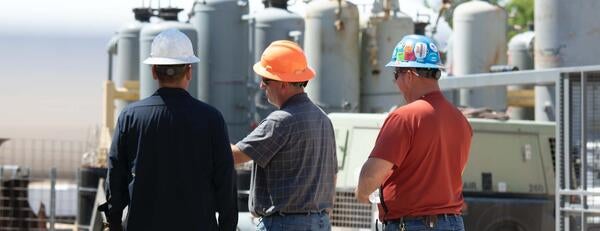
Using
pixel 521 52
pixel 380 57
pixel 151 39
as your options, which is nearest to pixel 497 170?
pixel 380 57

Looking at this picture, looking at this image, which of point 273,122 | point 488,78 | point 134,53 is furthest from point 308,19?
point 273,122

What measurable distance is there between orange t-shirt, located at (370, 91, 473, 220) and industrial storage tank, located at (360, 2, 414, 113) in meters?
13.2

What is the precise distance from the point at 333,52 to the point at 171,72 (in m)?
13.3

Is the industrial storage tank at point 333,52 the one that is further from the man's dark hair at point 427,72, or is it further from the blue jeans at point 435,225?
the blue jeans at point 435,225

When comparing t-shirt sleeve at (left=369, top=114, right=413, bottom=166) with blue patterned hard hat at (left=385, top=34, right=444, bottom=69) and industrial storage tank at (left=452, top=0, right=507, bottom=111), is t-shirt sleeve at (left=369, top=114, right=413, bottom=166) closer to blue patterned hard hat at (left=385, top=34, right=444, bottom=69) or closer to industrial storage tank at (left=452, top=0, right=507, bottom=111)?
blue patterned hard hat at (left=385, top=34, right=444, bottom=69)

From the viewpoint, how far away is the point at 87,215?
661 inches

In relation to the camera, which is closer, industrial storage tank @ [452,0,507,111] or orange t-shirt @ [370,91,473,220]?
orange t-shirt @ [370,91,473,220]

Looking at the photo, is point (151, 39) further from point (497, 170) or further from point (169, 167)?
point (169, 167)

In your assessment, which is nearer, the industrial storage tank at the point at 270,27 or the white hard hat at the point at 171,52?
the white hard hat at the point at 171,52

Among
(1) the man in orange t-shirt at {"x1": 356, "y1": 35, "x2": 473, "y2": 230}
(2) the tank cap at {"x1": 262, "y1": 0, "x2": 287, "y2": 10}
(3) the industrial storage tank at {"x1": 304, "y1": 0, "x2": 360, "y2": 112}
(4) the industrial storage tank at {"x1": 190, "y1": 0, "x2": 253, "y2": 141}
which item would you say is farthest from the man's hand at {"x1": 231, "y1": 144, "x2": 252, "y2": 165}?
(2) the tank cap at {"x1": 262, "y1": 0, "x2": 287, "y2": 10}

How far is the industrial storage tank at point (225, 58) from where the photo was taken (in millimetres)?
19344

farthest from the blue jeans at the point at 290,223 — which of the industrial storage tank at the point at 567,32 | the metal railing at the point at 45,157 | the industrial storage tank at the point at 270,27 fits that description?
the metal railing at the point at 45,157

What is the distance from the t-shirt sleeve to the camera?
5895 mm

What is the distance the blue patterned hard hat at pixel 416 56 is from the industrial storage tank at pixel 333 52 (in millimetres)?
12713
